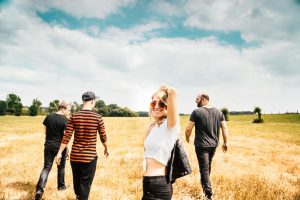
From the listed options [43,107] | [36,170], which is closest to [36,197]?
[36,170]

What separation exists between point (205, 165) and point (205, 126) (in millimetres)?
890

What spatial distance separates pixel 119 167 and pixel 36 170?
2.73 metres

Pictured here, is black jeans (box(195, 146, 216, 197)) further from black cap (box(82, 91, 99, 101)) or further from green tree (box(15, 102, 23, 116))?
green tree (box(15, 102, 23, 116))

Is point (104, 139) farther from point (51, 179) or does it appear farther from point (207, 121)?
point (51, 179)

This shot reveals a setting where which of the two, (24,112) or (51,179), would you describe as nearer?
(51,179)

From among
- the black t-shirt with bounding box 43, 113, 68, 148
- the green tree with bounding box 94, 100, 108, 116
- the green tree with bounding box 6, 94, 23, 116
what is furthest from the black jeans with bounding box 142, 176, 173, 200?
the green tree with bounding box 94, 100, 108, 116

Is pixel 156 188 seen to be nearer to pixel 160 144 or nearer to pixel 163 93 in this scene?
pixel 160 144

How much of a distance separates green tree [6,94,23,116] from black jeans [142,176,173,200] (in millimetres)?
121653

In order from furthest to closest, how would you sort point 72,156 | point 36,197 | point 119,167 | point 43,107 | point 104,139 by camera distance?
point 43,107
point 119,167
point 36,197
point 104,139
point 72,156

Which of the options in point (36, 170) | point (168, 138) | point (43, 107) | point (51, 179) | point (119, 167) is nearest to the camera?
point (168, 138)

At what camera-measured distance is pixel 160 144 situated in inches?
140

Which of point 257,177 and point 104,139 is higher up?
point 104,139

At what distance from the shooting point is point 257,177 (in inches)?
345

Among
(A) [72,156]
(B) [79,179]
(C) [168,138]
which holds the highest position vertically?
(C) [168,138]
